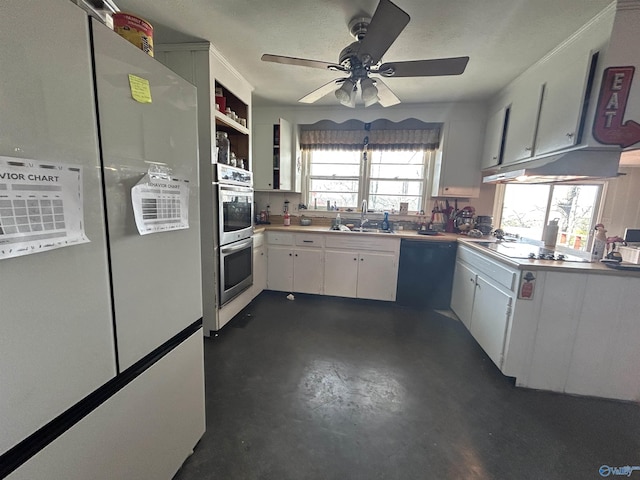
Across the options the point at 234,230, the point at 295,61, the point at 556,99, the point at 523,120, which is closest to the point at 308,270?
the point at 234,230

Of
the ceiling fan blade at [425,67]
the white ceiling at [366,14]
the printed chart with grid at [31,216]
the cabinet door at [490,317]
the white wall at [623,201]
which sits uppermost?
the white ceiling at [366,14]

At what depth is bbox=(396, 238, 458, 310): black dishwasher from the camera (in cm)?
303

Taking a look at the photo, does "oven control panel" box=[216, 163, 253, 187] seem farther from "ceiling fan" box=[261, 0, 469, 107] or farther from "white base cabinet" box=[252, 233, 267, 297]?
"ceiling fan" box=[261, 0, 469, 107]

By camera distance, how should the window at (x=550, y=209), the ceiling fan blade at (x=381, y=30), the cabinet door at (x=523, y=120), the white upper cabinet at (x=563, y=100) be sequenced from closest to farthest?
the ceiling fan blade at (x=381, y=30) → the white upper cabinet at (x=563, y=100) → the cabinet door at (x=523, y=120) → the window at (x=550, y=209)

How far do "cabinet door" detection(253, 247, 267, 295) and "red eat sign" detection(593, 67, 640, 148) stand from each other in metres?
2.99

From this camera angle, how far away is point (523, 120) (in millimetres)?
2373

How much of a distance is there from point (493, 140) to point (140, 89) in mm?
3207

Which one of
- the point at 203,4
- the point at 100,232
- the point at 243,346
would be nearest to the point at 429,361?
the point at 243,346

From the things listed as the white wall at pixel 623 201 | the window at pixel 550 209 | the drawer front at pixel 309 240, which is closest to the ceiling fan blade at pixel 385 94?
the drawer front at pixel 309 240

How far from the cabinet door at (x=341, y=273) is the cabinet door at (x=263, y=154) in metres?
1.21

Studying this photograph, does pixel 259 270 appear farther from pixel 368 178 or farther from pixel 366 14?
pixel 366 14

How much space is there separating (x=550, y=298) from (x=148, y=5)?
320cm

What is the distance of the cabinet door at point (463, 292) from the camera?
2.58 meters

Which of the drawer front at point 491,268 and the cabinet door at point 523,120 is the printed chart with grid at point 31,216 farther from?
the cabinet door at point 523,120
